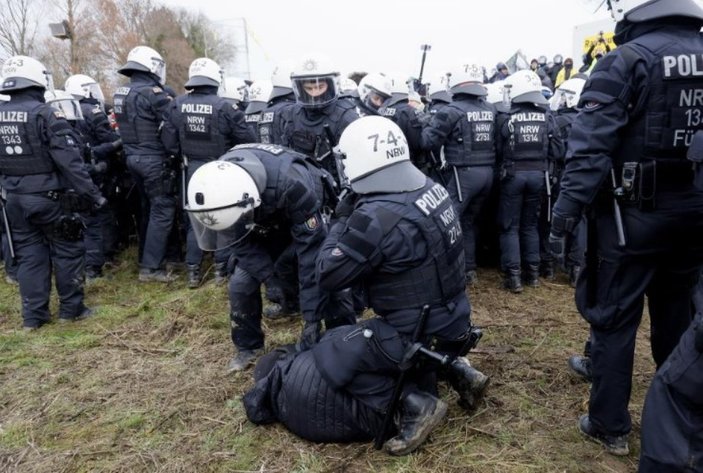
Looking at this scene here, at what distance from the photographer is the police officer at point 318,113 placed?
4.88m

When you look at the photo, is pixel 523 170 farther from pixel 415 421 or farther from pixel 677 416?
pixel 677 416

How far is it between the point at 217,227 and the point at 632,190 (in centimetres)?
222

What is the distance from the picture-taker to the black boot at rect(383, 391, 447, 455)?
9.45 feet

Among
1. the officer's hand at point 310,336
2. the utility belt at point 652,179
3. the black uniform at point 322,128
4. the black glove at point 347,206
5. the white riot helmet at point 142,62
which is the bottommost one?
the officer's hand at point 310,336

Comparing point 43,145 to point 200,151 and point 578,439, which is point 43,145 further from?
point 578,439

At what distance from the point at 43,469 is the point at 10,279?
14.7ft

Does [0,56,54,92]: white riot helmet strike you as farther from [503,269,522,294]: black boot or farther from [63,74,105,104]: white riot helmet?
[503,269,522,294]: black boot

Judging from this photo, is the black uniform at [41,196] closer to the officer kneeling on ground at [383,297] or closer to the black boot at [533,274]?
the officer kneeling on ground at [383,297]

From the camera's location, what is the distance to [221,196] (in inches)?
120

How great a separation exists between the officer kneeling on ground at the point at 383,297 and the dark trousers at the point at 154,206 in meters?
3.73

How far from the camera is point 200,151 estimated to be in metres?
6.05

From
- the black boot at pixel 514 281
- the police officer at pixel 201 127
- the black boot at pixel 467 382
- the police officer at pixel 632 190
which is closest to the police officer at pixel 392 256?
the black boot at pixel 467 382

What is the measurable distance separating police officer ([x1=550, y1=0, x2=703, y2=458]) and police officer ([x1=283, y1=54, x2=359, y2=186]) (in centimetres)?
257

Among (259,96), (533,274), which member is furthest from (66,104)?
(533,274)
